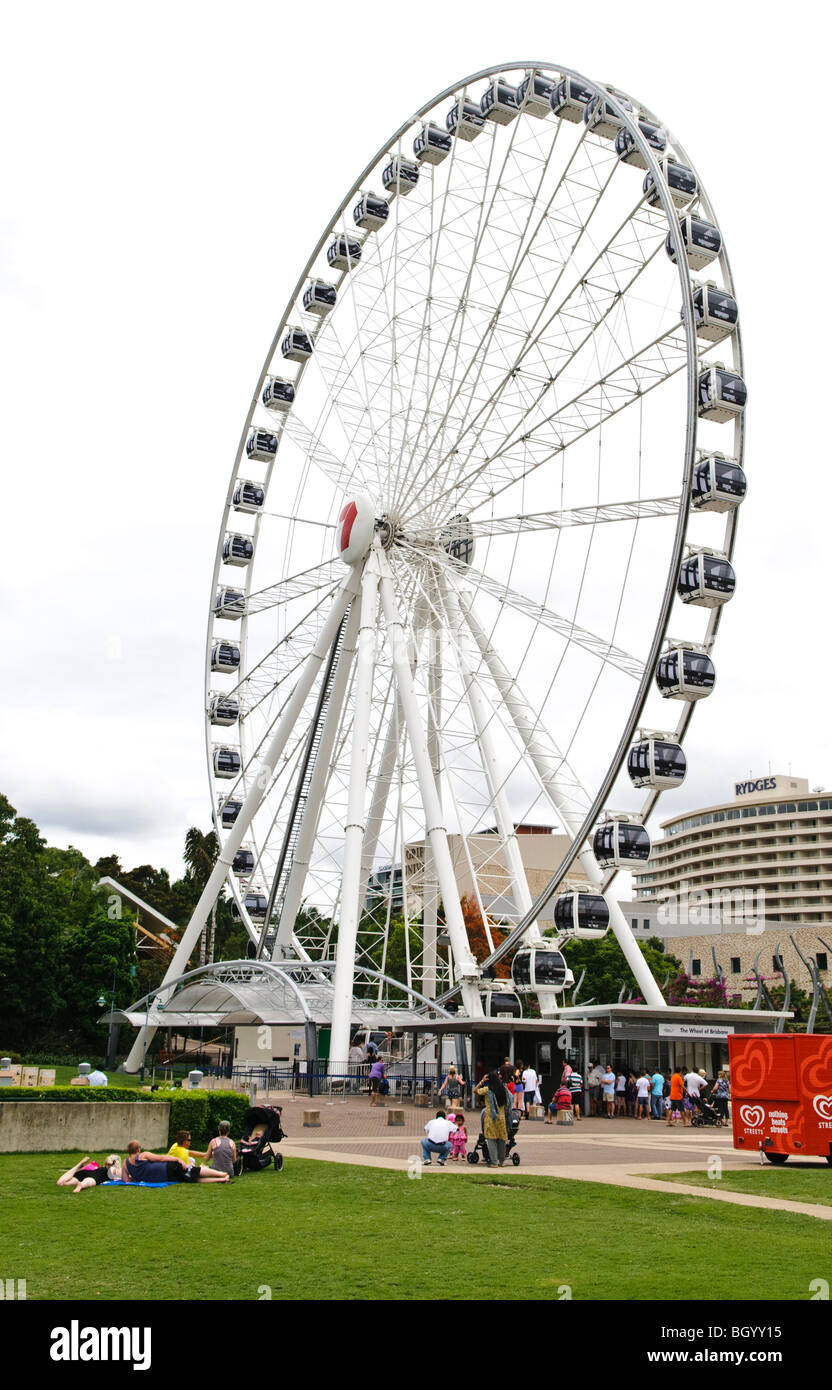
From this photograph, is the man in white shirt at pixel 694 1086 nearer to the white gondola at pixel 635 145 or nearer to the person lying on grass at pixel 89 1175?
the person lying on grass at pixel 89 1175

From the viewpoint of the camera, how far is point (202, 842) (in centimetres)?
9731

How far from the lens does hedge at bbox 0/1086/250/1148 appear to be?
63.0 ft

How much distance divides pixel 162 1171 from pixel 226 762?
33.3 metres

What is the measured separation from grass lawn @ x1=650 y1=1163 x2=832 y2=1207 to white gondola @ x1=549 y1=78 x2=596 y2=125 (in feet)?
91.6

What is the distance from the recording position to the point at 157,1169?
1598 cm

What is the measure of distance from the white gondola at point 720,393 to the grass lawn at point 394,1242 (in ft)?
62.3

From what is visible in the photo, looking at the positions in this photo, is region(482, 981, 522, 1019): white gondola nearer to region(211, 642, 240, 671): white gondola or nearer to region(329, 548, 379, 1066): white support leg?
region(329, 548, 379, 1066): white support leg

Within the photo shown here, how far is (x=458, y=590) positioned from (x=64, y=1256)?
28.9m

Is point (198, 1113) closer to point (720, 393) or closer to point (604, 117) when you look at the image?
point (720, 393)

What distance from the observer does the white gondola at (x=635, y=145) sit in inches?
1258

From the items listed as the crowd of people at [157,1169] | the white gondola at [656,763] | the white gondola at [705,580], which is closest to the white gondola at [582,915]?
the white gondola at [656,763]

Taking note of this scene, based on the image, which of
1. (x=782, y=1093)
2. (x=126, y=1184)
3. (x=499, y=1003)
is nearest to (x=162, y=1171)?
(x=126, y=1184)
